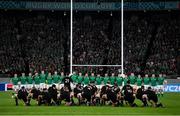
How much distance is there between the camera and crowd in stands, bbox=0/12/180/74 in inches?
1863

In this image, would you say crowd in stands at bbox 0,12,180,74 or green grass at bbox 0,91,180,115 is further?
crowd in stands at bbox 0,12,180,74

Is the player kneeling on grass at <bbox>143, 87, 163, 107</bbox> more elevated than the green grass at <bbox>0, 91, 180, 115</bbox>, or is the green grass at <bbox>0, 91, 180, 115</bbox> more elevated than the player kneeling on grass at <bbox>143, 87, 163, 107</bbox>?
the player kneeling on grass at <bbox>143, 87, 163, 107</bbox>

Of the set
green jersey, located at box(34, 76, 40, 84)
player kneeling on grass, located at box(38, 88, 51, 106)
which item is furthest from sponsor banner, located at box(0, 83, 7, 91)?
player kneeling on grass, located at box(38, 88, 51, 106)

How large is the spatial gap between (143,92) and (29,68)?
64.3 feet

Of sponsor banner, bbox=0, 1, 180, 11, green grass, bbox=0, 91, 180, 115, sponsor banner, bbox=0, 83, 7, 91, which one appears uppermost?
sponsor banner, bbox=0, 1, 180, 11

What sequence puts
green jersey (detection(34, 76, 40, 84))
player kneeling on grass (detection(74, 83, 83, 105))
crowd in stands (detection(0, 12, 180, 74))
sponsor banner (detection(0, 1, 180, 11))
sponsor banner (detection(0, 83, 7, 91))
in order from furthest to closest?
sponsor banner (detection(0, 1, 180, 11))
crowd in stands (detection(0, 12, 180, 74))
sponsor banner (detection(0, 83, 7, 91))
green jersey (detection(34, 76, 40, 84))
player kneeling on grass (detection(74, 83, 83, 105))

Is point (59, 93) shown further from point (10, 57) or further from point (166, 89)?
point (10, 57)

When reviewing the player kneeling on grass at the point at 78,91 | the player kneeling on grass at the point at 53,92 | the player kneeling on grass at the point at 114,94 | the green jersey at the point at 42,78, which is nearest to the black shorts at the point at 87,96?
the player kneeling on grass at the point at 78,91

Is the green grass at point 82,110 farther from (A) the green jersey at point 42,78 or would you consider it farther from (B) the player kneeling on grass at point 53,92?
(A) the green jersey at point 42,78

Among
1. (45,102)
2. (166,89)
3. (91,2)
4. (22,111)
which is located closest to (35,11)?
(91,2)

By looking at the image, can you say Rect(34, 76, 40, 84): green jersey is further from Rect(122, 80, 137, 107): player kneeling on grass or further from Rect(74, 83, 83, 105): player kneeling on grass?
Rect(122, 80, 137, 107): player kneeling on grass

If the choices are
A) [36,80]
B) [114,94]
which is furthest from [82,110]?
[36,80]

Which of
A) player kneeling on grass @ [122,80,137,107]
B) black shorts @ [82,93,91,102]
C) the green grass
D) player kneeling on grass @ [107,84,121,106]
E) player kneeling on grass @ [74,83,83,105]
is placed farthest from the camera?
player kneeling on grass @ [74,83,83,105]

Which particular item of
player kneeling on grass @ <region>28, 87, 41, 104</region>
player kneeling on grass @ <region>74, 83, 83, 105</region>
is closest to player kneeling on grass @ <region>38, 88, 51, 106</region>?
player kneeling on grass @ <region>28, 87, 41, 104</region>
